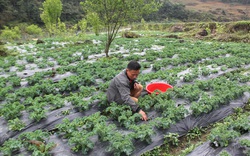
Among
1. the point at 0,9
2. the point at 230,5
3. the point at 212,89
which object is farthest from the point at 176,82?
the point at 230,5

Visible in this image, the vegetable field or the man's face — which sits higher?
the man's face

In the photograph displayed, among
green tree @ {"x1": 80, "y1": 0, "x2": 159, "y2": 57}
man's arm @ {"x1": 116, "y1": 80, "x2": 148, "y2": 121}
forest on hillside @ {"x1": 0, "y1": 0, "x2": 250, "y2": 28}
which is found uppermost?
forest on hillside @ {"x1": 0, "y1": 0, "x2": 250, "y2": 28}

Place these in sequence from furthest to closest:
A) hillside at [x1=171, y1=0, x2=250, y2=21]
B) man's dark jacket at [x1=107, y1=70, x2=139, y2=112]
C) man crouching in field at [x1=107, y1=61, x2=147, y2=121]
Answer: hillside at [x1=171, y1=0, x2=250, y2=21] < man's dark jacket at [x1=107, y1=70, x2=139, y2=112] < man crouching in field at [x1=107, y1=61, x2=147, y2=121]

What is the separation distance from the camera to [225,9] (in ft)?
370

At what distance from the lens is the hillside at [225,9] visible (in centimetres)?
9984

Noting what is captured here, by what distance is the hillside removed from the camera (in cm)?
9984

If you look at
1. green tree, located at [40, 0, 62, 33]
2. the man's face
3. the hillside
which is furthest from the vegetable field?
the hillside

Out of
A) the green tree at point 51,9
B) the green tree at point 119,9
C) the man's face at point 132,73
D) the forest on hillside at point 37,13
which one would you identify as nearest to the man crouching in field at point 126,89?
the man's face at point 132,73

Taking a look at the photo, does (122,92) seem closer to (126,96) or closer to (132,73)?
(126,96)

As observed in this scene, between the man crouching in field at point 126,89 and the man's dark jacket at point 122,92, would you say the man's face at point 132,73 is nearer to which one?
the man crouching in field at point 126,89

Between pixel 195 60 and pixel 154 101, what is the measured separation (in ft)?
21.3

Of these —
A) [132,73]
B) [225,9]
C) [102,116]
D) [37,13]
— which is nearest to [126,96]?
[132,73]

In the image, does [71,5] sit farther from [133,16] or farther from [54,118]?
[54,118]

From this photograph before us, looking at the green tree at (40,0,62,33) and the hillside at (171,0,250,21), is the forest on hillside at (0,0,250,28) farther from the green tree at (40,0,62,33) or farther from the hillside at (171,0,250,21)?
the green tree at (40,0,62,33)
